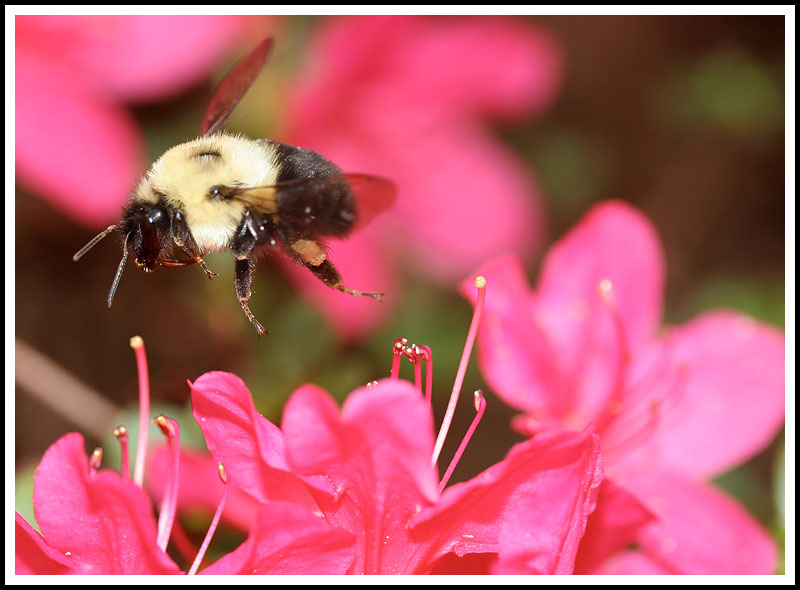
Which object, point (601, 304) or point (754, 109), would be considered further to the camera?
point (754, 109)

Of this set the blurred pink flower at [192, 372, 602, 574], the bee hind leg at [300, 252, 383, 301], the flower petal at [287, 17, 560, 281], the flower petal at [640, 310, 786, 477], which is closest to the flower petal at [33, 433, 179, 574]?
the blurred pink flower at [192, 372, 602, 574]

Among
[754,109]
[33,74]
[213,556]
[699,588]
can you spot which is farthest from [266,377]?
[754,109]

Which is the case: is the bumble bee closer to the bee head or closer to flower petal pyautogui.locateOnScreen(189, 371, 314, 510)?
the bee head

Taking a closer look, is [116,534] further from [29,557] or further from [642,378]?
[642,378]

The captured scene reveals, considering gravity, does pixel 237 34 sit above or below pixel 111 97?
above

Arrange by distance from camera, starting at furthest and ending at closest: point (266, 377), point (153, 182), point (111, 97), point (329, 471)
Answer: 1. point (111, 97)
2. point (266, 377)
3. point (153, 182)
4. point (329, 471)

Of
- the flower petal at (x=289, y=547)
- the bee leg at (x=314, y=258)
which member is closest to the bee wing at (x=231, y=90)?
the bee leg at (x=314, y=258)

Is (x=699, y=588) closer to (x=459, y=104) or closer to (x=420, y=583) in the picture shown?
(x=420, y=583)
